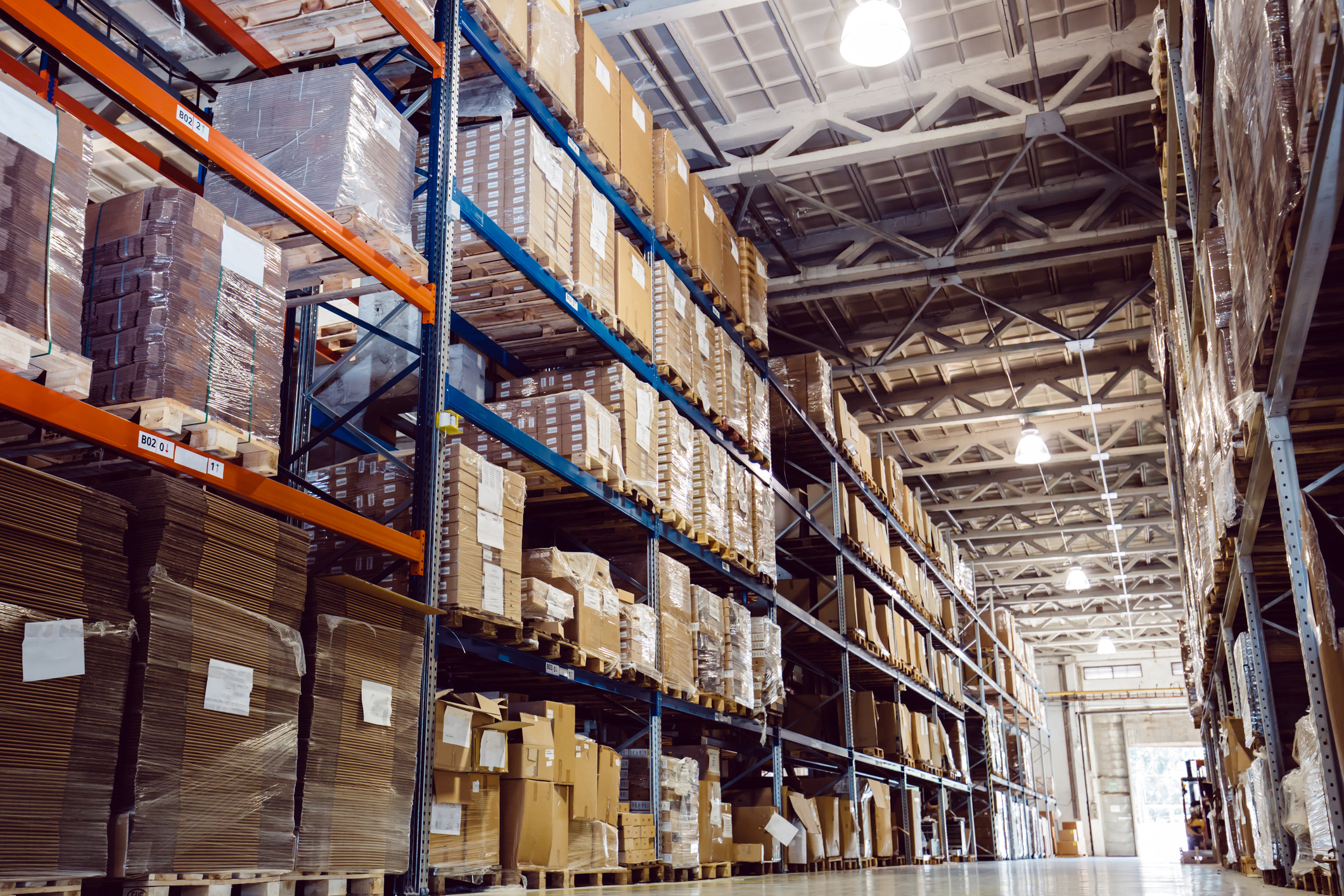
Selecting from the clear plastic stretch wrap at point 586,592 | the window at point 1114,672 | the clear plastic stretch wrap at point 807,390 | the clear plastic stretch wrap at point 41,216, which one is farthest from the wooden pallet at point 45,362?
the window at point 1114,672

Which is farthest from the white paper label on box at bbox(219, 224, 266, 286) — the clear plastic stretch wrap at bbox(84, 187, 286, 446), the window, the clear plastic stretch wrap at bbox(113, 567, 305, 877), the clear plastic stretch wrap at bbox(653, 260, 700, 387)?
the window

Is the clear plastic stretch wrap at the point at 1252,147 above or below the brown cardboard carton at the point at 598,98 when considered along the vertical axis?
below

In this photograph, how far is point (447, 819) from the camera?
5223mm

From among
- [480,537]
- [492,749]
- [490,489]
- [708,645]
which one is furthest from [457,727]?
[708,645]

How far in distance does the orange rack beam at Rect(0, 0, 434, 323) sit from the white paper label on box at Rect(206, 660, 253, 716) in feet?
6.38

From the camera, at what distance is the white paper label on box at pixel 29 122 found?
3391mm

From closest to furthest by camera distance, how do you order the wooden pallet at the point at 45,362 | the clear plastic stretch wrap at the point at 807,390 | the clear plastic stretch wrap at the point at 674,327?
the wooden pallet at the point at 45,362 → the clear plastic stretch wrap at the point at 674,327 → the clear plastic stretch wrap at the point at 807,390

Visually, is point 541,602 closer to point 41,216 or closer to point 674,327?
point 674,327

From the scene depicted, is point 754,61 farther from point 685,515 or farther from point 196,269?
point 196,269

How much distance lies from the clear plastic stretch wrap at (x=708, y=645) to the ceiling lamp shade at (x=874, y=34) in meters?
4.07

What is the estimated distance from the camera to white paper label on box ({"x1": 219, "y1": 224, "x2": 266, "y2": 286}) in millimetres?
4297

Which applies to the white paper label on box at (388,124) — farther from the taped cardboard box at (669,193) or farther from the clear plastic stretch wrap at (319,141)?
the taped cardboard box at (669,193)

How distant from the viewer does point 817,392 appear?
12.7 meters

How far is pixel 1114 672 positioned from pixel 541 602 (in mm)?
33261
